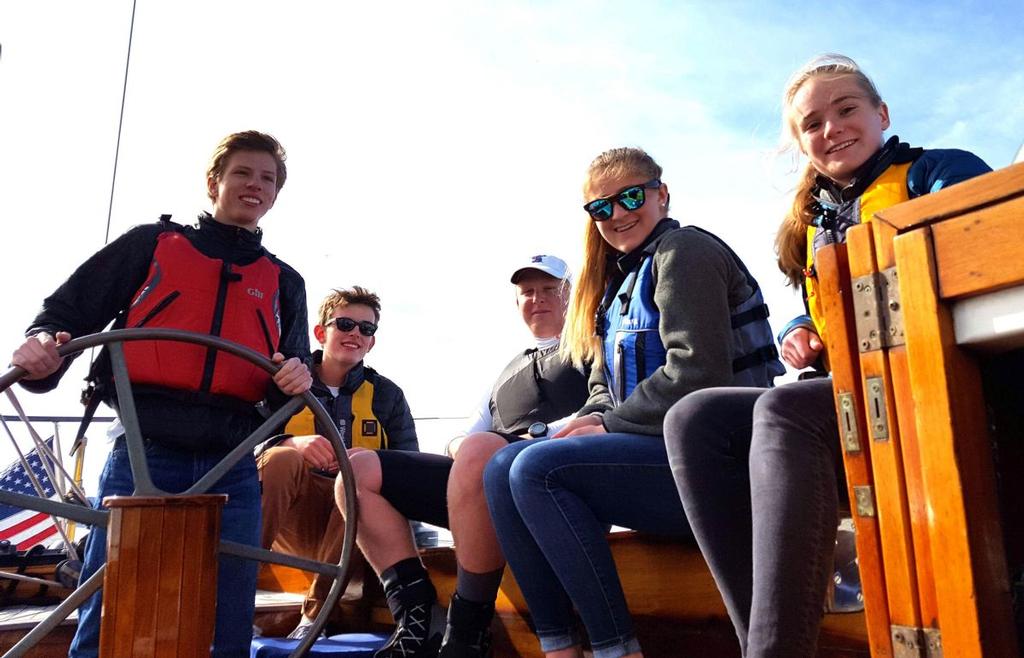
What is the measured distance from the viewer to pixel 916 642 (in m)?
0.99

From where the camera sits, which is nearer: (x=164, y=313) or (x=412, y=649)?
(x=412, y=649)

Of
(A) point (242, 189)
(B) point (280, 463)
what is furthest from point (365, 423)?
(A) point (242, 189)

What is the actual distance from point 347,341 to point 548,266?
777 mm

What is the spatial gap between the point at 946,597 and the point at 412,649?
4.14 feet

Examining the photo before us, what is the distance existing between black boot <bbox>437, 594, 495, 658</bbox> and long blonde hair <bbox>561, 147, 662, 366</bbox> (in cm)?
64

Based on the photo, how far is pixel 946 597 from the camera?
95 centimetres

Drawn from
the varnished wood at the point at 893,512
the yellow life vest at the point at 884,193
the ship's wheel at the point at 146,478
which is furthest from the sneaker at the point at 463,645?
the varnished wood at the point at 893,512

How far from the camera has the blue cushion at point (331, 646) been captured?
218 centimetres

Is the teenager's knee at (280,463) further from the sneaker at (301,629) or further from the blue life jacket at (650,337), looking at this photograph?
the blue life jacket at (650,337)

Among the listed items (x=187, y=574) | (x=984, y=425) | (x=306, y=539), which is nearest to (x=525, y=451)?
(x=187, y=574)

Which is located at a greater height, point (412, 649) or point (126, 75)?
point (126, 75)

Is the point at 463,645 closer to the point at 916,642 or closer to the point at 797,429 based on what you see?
the point at 797,429

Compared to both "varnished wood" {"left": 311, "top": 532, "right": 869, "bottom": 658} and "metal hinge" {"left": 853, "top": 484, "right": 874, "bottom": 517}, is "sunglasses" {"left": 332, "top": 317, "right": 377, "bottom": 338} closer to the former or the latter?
"varnished wood" {"left": 311, "top": 532, "right": 869, "bottom": 658}

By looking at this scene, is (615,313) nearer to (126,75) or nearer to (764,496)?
(764,496)
